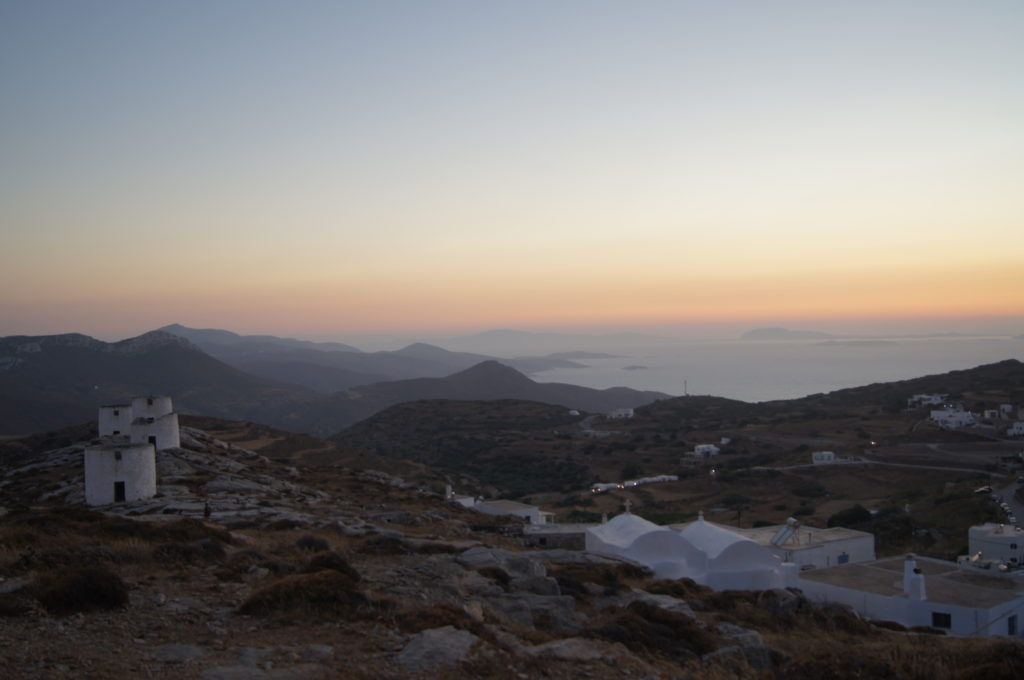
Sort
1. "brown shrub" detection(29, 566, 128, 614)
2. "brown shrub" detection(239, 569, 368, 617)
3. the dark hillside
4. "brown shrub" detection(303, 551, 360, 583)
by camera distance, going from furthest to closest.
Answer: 1. the dark hillside
2. "brown shrub" detection(303, 551, 360, 583)
3. "brown shrub" detection(239, 569, 368, 617)
4. "brown shrub" detection(29, 566, 128, 614)

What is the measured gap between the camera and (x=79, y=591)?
6.95 meters

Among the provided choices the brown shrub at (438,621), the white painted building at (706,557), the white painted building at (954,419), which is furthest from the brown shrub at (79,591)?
the white painted building at (954,419)

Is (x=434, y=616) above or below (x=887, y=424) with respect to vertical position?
above

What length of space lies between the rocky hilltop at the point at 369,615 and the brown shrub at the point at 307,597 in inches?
0.7

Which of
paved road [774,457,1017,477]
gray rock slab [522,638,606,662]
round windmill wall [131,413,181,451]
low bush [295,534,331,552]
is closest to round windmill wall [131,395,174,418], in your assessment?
round windmill wall [131,413,181,451]

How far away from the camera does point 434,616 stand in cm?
730

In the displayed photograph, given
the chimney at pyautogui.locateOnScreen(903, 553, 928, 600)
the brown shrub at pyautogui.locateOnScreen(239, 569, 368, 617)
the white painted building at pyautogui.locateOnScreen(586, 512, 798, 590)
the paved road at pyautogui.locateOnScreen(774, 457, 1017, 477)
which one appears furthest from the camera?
the paved road at pyautogui.locateOnScreen(774, 457, 1017, 477)

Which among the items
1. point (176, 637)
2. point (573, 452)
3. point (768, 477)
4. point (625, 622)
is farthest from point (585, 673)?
point (573, 452)

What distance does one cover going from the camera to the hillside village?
6.43m

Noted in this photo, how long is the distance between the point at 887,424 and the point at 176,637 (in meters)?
57.9

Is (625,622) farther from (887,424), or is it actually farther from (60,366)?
(60,366)

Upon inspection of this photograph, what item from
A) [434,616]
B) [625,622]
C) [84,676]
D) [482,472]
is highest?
[84,676]

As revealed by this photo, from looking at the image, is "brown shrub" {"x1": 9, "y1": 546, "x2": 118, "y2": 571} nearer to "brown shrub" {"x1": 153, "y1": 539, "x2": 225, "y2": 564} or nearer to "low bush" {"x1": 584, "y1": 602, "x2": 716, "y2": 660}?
"brown shrub" {"x1": 153, "y1": 539, "x2": 225, "y2": 564}

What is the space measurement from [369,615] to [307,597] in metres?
0.76
